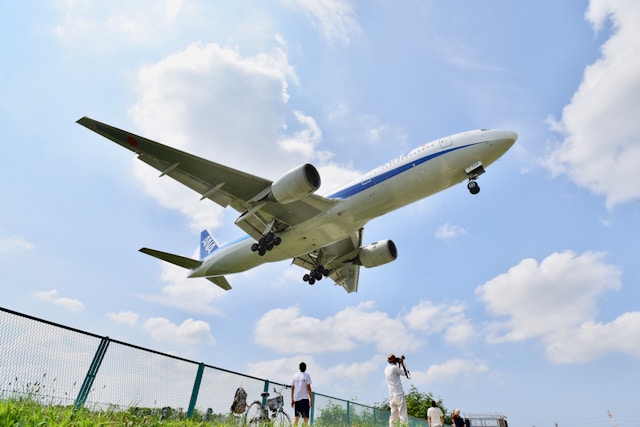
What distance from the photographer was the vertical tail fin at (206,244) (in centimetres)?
2582

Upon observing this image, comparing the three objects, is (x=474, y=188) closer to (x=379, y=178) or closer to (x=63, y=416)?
(x=379, y=178)

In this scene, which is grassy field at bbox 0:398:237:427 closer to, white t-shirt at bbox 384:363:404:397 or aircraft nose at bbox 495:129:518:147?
white t-shirt at bbox 384:363:404:397

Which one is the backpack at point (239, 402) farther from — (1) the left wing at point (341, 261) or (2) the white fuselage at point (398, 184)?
(1) the left wing at point (341, 261)

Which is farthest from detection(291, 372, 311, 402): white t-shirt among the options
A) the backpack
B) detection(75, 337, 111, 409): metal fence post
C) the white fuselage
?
the white fuselage

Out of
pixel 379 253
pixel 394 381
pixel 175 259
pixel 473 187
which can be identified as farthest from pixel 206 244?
pixel 394 381

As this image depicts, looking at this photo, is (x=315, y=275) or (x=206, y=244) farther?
(x=206, y=244)

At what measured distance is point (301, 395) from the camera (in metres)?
9.29

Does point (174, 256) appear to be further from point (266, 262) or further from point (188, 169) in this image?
point (188, 169)

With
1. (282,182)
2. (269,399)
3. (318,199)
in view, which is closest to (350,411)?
(269,399)

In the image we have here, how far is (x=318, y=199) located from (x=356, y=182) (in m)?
1.88

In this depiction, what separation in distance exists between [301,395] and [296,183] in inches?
306

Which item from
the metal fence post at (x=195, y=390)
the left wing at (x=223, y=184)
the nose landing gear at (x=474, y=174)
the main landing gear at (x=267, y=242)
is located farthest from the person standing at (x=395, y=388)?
the main landing gear at (x=267, y=242)

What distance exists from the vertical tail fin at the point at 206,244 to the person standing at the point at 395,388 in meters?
18.1

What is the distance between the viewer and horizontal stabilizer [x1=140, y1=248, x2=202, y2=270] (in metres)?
20.5
